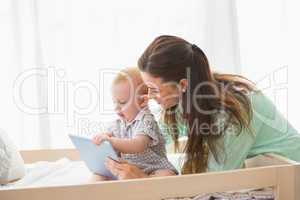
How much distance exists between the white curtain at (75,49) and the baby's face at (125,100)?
644 mm

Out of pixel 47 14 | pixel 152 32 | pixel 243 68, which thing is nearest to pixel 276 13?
pixel 243 68

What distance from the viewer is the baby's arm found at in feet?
4.15

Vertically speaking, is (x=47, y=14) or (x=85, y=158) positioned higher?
(x=47, y=14)

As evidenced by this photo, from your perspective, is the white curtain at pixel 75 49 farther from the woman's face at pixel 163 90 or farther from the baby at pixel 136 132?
the woman's face at pixel 163 90

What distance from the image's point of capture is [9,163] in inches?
54.1

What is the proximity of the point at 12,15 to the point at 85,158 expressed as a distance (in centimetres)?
94

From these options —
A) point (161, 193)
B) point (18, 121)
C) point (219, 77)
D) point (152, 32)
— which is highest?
point (152, 32)

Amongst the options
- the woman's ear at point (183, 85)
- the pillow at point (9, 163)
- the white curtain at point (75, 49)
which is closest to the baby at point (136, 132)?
the woman's ear at point (183, 85)

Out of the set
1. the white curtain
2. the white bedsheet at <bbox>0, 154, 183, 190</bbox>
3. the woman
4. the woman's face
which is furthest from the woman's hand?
the white curtain

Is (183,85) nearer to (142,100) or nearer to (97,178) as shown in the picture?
(142,100)

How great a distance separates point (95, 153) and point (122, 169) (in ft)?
0.29

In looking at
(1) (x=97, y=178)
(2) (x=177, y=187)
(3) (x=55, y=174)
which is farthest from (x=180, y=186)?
(3) (x=55, y=174)

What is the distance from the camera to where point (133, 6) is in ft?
6.84

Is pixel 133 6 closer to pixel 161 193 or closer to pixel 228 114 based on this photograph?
pixel 228 114
